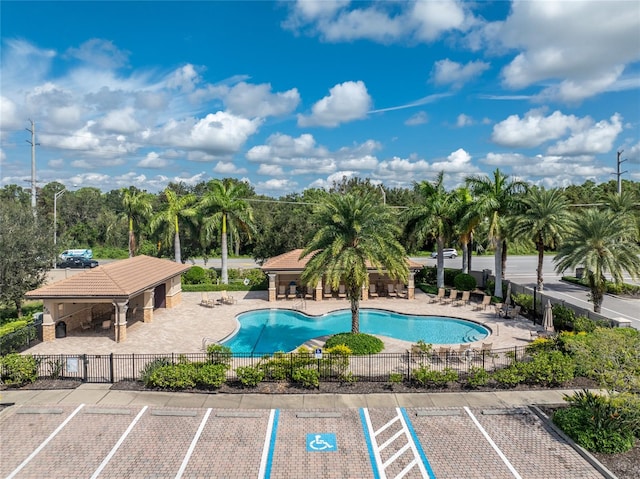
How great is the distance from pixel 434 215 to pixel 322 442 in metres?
24.3

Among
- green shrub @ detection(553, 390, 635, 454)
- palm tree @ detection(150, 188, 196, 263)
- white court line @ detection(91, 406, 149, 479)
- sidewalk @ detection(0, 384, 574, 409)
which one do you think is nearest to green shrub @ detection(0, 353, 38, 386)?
sidewalk @ detection(0, 384, 574, 409)

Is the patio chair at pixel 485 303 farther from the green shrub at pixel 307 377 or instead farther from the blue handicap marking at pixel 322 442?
the blue handicap marking at pixel 322 442

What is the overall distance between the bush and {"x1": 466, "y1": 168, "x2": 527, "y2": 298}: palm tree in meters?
2.52

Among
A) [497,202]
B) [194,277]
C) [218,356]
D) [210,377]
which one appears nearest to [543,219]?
[497,202]

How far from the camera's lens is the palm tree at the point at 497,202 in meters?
30.4

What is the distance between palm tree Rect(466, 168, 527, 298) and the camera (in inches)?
1198

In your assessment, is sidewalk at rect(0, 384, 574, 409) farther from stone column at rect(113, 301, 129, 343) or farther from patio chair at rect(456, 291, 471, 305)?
patio chair at rect(456, 291, 471, 305)

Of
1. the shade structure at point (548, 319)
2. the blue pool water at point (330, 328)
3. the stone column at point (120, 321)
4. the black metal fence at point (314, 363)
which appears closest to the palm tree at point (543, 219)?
the shade structure at point (548, 319)

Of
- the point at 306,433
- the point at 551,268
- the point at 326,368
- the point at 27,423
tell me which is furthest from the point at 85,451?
the point at 551,268

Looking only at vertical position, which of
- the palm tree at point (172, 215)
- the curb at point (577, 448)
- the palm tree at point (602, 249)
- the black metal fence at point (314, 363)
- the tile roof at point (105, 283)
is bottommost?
the curb at point (577, 448)

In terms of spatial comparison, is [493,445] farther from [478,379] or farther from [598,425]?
[478,379]

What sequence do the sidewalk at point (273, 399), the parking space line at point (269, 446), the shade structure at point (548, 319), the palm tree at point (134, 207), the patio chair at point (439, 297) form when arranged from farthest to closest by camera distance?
the palm tree at point (134, 207) < the patio chair at point (439, 297) < the shade structure at point (548, 319) < the sidewalk at point (273, 399) < the parking space line at point (269, 446)

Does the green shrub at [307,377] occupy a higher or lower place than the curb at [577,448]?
higher

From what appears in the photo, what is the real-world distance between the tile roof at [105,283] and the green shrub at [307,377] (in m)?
11.3
